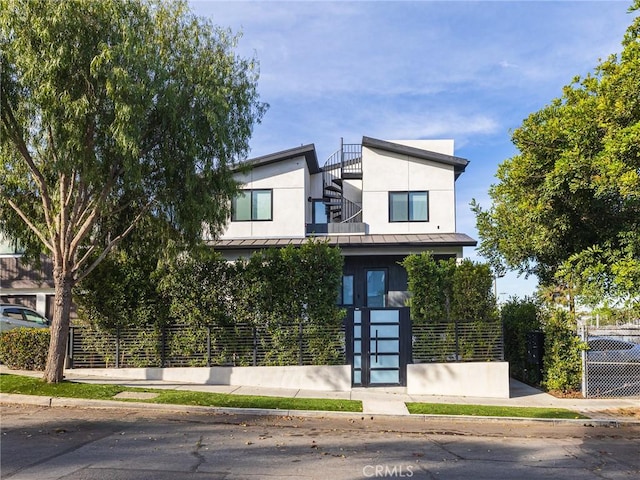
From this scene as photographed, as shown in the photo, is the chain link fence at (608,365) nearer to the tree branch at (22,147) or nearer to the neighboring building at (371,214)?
the neighboring building at (371,214)

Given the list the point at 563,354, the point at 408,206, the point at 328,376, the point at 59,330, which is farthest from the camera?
the point at 408,206

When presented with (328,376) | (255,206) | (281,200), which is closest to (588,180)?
(328,376)

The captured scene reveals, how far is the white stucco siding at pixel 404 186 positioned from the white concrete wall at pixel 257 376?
8.90 m

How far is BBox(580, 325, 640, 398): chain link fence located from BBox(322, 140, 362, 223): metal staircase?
1090 cm

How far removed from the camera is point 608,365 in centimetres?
1358

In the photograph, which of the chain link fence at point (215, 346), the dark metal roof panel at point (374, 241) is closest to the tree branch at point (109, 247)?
the chain link fence at point (215, 346)

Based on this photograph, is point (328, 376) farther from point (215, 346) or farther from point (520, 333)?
point (520, 333)

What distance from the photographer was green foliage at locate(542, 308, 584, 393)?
1373cm

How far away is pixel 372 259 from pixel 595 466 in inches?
564

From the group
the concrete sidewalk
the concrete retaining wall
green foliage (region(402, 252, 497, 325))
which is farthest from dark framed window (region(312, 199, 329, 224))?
the concrete sidewalk

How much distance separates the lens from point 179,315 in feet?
47.8

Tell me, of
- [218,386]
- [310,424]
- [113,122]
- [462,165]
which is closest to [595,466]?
[310,424]

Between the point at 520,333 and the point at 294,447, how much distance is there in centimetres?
959

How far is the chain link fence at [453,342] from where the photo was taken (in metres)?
14.1
